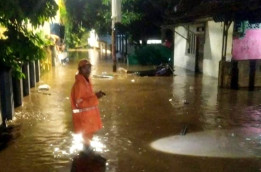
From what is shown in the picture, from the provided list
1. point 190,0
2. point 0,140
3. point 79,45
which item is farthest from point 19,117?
point 79,45

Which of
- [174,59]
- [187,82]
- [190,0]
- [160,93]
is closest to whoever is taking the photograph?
[160,93]

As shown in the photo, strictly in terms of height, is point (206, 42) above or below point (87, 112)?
above

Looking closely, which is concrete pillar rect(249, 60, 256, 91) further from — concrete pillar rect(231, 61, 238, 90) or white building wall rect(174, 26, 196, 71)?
white building wall rect(174, 26, 196, 71)

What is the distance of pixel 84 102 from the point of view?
527cm

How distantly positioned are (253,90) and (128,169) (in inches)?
324

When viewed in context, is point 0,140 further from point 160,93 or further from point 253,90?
point 253,90

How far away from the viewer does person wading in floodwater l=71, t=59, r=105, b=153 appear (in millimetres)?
5238

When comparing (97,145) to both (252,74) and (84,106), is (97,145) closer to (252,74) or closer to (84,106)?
(84,106)

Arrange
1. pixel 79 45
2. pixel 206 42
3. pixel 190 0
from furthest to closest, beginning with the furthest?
pixel 79 45 → pixel 190 0 → pixel 206 42

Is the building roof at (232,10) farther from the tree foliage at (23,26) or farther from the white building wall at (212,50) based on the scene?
the tree foliage at (23,26)

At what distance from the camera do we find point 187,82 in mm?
14312

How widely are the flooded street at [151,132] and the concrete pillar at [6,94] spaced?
30 centimetres

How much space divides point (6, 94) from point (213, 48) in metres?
11.0

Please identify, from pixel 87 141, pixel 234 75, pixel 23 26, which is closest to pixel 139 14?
pixel 234 75
